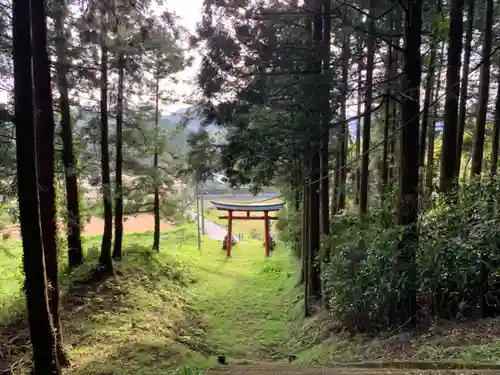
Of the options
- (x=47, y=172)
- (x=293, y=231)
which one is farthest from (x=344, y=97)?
(x=293, y=231)

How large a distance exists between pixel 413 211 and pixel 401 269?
2.64 ft

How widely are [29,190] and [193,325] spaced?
6.70 metres

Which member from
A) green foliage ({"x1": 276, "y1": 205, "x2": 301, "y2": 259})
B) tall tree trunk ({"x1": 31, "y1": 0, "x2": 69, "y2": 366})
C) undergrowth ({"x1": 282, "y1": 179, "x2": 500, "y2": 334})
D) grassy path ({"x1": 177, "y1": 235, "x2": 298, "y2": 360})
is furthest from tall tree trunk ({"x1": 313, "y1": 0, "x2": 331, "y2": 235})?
green foliage ({"x1": 276, "y1": 205, "x2": 301, "y2": 259})

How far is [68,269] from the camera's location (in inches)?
429

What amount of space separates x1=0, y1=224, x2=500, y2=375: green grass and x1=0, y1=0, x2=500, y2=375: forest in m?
0.06

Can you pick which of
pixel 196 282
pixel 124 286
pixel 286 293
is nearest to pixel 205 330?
pixel 124 286

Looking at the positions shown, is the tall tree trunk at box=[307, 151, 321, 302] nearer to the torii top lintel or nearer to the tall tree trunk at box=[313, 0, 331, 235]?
the tall tree trunk at box=[313, 0, 331, 235]

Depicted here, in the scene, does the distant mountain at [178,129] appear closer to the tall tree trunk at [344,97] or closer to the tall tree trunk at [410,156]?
the tall tree trunk at [344,97]

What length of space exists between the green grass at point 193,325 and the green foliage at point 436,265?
0.40 metres

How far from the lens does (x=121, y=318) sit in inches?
345

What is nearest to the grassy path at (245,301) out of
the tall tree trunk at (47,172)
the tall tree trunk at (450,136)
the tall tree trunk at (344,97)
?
the tall tree trunk at (344,97)

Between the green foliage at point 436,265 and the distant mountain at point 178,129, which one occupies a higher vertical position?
the distant mountain at point 178,129

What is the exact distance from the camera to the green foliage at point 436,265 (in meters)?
4.67

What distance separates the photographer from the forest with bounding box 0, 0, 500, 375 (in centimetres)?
471
